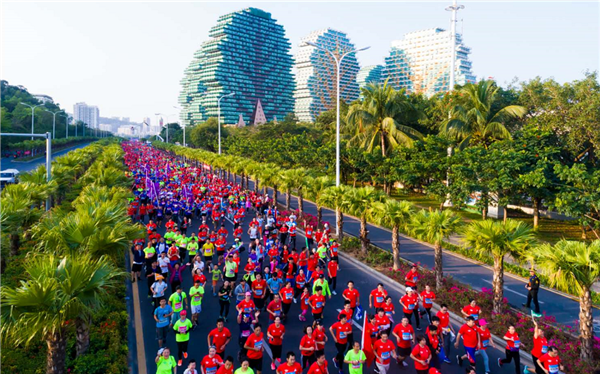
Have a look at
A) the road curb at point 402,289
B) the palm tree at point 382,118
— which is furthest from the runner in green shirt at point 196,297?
the palm tree at point 382,118

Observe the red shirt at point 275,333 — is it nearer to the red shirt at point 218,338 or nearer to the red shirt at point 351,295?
the red shirt at point 218,338

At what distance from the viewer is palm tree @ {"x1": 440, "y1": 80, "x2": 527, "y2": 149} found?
2653 cm

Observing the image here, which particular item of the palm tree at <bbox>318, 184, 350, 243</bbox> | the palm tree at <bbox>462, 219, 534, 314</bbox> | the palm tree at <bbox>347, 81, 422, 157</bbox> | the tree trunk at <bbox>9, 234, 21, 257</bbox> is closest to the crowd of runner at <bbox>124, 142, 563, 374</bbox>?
the palm tree at <bbox>462, 219, 534, 314</bbox>

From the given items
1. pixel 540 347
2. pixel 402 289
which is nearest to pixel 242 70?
pixel 402 289

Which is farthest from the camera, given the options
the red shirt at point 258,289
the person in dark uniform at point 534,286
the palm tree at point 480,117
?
the palm tree at point 480,117

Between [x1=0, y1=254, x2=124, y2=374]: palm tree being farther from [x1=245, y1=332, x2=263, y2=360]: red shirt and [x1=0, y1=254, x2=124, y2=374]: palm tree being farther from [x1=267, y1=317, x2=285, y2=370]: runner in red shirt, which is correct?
[x1=267, y1=317, x2=285, y2=370]: runner in red shirt

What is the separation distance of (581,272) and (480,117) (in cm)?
1934

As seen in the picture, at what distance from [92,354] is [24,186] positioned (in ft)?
34.0

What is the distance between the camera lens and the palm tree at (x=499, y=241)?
10812mm

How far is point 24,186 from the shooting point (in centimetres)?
1573

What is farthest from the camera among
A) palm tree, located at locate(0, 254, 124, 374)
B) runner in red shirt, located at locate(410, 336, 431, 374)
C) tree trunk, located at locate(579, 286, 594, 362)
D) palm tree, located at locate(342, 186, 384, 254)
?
palm tree, located at locate(342, 186, 384, 254)

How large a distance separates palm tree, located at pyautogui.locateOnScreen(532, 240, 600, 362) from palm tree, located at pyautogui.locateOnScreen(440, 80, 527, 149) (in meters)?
19.1

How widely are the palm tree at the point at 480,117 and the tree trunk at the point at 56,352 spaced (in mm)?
25111

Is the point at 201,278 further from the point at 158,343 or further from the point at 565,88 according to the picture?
the point at 565,88
